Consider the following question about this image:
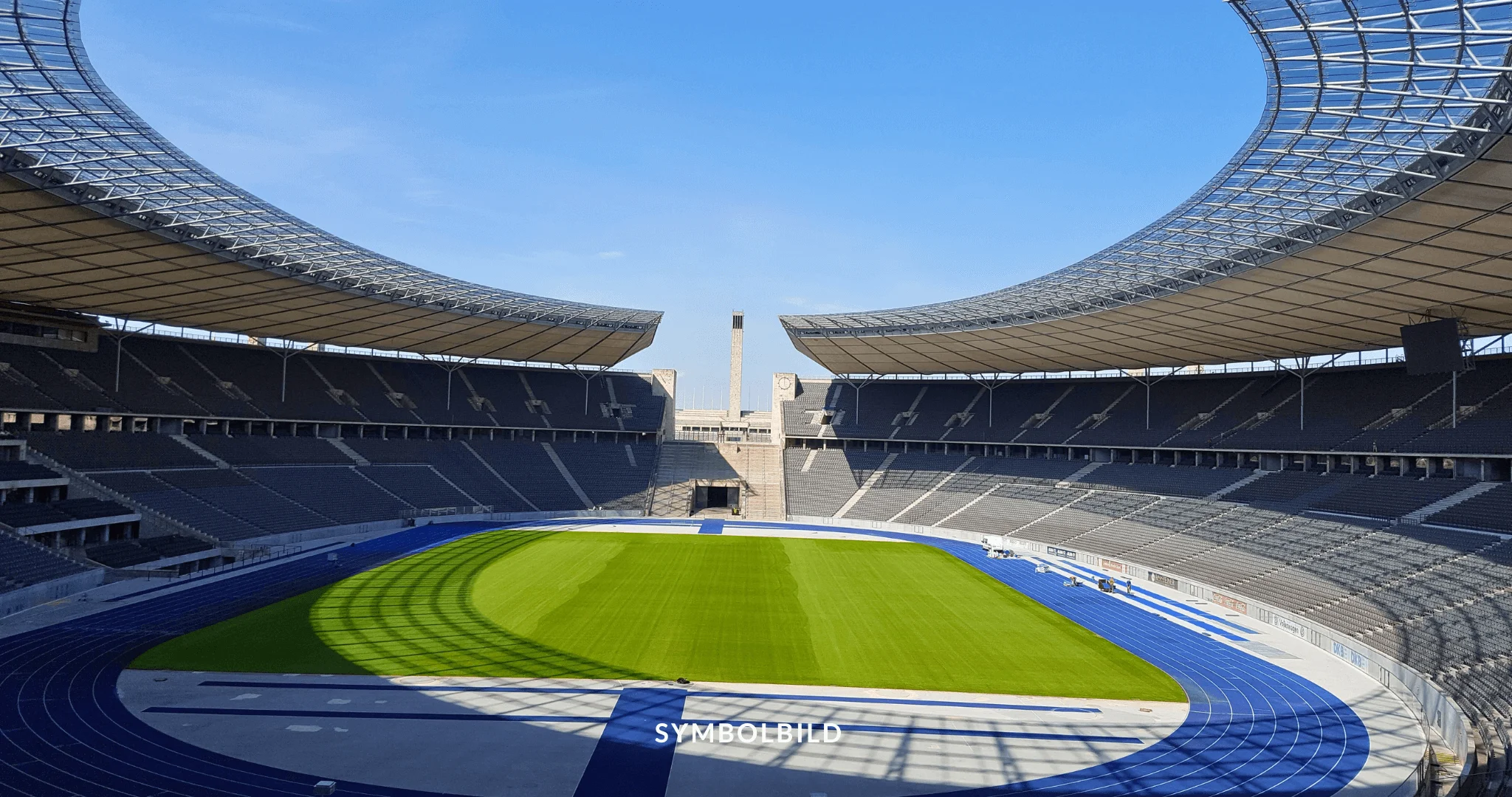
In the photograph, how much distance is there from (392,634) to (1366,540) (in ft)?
110

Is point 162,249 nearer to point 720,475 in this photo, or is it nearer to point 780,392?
point 720,475

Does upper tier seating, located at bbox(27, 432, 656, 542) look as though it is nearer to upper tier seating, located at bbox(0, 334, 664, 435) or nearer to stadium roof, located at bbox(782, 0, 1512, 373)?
upper tier seating, located at bbox(0, 334, 664, 435)

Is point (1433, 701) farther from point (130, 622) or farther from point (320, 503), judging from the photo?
point (320, 503)

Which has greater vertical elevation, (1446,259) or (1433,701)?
(1446,259)

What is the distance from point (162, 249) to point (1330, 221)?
3745 centimetres

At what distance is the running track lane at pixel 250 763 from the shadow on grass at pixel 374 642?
1.47m

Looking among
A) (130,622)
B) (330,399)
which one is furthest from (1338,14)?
(330,399)

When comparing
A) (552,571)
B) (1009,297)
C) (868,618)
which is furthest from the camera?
(1009,297)

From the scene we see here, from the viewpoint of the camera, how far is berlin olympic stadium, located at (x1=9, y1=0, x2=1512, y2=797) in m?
16.9

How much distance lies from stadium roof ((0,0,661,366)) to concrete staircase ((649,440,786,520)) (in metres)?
13.6

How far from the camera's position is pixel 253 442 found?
50000mm

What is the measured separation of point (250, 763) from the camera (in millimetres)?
15328

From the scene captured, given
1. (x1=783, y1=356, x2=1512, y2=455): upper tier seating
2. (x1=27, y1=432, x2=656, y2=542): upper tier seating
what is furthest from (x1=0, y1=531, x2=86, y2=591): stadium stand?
(x1=783, y1=356, x2=1512, y2=455): upper tier seating

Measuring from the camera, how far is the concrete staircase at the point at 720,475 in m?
63.8
